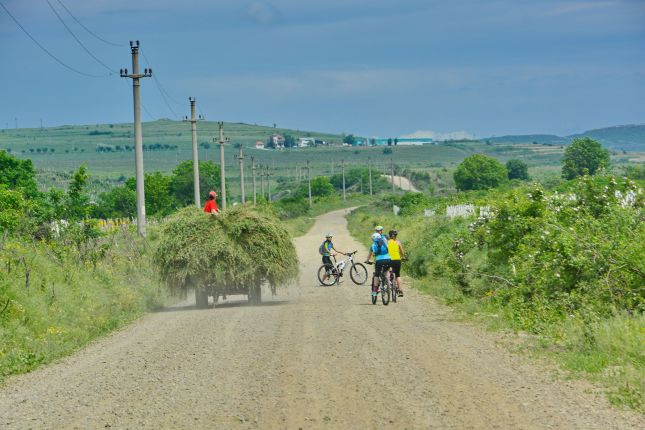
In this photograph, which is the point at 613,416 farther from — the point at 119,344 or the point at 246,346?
the point at 119,344

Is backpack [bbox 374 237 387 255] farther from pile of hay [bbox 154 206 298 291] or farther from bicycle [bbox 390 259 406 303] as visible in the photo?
pile of hay [bbox 154 206 298 291]

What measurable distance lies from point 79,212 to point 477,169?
409 ft

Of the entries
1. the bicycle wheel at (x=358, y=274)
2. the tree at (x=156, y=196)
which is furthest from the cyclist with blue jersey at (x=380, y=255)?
the tree at (x=156, y=196)

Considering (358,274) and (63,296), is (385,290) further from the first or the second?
(358,274)

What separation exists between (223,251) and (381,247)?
3.70 m

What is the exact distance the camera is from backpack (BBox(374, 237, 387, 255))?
23172 mm

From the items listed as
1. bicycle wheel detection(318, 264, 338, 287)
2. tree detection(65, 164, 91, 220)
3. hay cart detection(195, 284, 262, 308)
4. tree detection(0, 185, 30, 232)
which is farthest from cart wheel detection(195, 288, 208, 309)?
tree detection(0, 185, 30, 232)

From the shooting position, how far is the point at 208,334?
1761cm

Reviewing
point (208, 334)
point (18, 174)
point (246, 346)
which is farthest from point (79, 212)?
point (18, 174)

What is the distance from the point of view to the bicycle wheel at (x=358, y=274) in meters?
31.7

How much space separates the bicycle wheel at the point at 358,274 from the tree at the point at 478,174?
11755 cm


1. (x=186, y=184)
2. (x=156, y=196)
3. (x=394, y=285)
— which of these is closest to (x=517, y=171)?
(x=186, y=184)

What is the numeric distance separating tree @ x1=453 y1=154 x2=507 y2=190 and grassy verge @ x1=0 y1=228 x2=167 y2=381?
125 m

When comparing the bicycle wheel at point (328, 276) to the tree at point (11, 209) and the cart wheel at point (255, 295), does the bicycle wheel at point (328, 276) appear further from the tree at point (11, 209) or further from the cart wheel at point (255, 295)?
the tree at point (11, 209)
